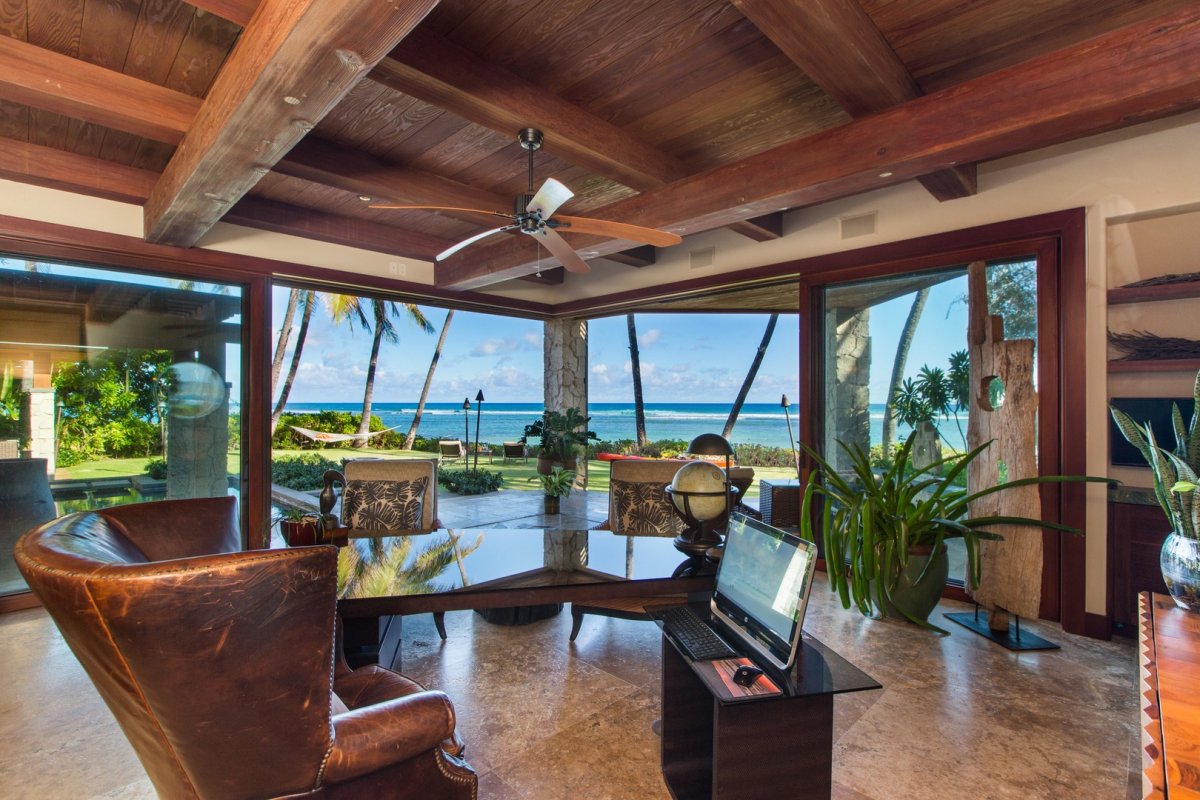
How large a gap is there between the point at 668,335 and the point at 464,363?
647 cm

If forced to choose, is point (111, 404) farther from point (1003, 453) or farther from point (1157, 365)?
point (1157, 365)

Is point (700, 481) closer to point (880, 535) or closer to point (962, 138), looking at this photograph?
point (880, 535)

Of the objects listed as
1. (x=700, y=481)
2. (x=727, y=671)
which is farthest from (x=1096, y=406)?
(x=727, y=671)

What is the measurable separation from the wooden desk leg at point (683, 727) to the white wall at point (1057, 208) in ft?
8.45

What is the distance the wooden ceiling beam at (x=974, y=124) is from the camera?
1.90 metres

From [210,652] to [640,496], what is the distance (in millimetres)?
2746

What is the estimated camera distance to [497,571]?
2.39 meters

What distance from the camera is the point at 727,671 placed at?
4.74 feet

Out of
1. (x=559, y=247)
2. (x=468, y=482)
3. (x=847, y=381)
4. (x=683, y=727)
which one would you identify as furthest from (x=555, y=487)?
(x=468, y=482)

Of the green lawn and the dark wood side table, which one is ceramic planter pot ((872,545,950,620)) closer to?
the dark wood side table

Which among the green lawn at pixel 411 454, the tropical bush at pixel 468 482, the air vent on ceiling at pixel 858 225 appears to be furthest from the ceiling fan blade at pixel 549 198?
the tropical bush at pixel 468 482

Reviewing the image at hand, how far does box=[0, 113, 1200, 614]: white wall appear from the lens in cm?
289

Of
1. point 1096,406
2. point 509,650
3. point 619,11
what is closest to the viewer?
point 619,11

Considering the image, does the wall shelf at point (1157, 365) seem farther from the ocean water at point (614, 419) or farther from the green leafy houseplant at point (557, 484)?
the ocean water at point (614, 419)
